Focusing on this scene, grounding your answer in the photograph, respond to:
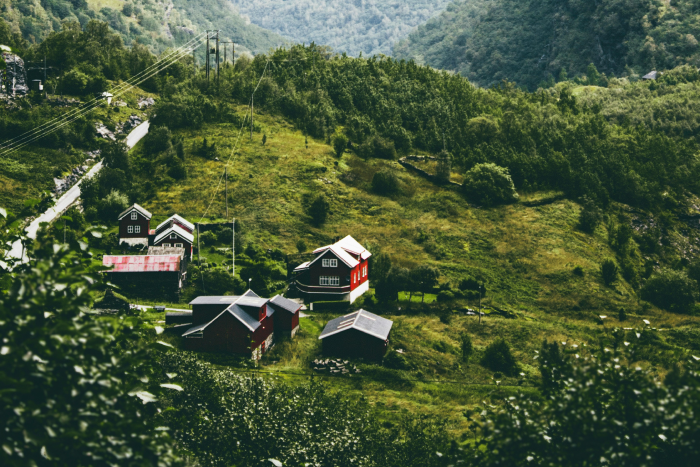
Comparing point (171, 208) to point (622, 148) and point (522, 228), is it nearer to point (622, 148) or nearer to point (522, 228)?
point (522, 228)

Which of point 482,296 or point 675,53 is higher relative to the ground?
point 675,53

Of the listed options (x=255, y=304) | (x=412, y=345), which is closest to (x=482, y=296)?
(x=412, y=345)

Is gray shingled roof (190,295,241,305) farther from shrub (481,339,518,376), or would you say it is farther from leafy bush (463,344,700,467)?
leafy bush (463,344,700,467)

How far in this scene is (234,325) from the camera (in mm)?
46469

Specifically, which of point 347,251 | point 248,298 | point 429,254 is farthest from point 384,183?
point 248,298

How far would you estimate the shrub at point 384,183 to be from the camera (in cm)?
8969

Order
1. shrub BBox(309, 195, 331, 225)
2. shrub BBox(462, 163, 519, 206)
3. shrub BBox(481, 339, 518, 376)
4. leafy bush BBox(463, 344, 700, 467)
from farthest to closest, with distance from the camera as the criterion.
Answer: shrub BBox(462, 163, 519, 206)
shrub BBox(309, 195, 331, 225)
shrub BBox(481, 339, 518, 376)
leafy bush BBox(463, 344, 700, 467)

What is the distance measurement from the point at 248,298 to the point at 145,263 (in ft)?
40.4

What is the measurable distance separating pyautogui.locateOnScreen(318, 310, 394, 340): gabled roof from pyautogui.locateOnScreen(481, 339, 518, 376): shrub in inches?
318

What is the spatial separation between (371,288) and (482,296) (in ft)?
38.6

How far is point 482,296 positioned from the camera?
212 ft

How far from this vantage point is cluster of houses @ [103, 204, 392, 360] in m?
46.8

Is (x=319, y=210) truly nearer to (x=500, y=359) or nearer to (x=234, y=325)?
(x=234, y=325)

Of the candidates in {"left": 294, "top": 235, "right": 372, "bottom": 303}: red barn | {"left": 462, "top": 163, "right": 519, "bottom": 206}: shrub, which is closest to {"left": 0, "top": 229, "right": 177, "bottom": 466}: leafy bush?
{"left": 294, "top": 235, "right": 372, "bottom": 303}: red barn
